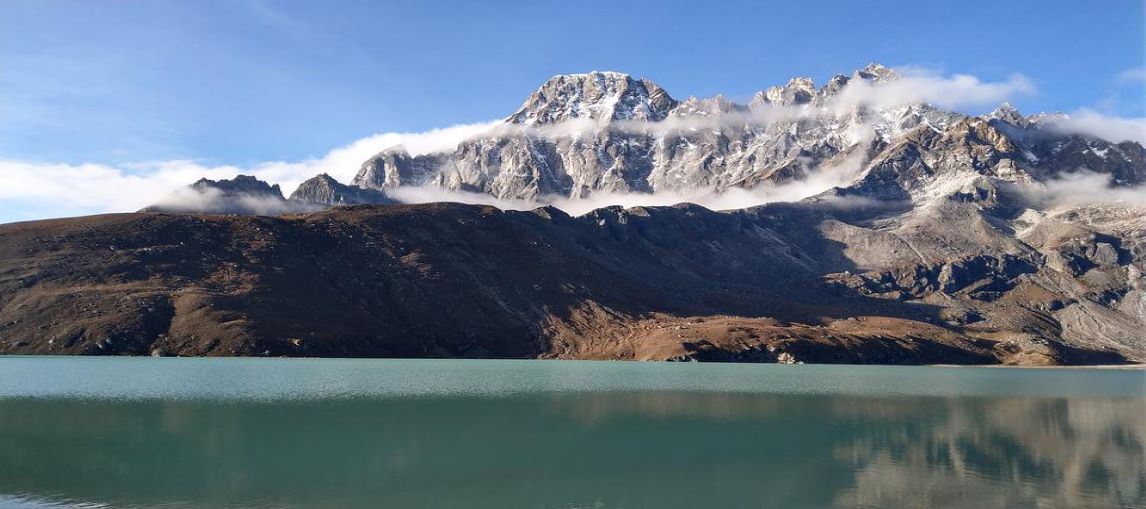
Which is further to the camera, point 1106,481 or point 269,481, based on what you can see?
point 1106,481

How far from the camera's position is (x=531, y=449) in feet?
174

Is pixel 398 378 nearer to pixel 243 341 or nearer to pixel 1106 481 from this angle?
pixel 243 341

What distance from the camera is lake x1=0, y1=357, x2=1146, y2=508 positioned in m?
40.5

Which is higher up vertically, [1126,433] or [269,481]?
[269,481]

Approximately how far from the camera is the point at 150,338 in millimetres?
172000

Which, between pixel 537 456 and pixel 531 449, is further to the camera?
pixel 531 449

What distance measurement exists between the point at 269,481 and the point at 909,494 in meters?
35.9

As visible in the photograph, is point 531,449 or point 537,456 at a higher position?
point 537,456

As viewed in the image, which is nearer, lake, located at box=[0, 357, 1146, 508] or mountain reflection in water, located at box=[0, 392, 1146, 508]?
mountain reflection in water, located at box=[0, 392, 1146, 508]

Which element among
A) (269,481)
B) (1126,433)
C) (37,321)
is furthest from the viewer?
(37,321)

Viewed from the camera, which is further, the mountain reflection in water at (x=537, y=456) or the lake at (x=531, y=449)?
the lake at (x=531, y=449)

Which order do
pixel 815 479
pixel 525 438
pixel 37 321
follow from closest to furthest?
1. pixel 815 479
2. pixel 525 438
3. pixel 37 321

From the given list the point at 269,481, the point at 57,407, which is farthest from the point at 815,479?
the point at 57,407

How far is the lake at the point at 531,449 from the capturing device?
40500 millimetres
